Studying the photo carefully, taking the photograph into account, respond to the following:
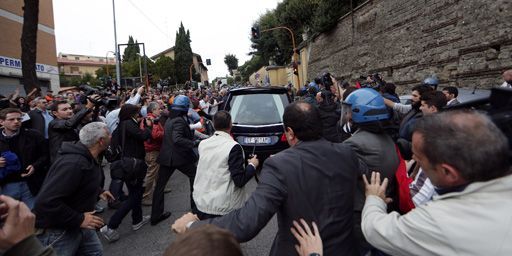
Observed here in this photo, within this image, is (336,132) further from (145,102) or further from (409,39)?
(409,39)

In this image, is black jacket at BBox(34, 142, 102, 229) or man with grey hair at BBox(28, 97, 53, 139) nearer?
black jacket at BBox(34, 142, 102, 229)

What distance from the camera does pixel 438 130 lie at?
4.67ft

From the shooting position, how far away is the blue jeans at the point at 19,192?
429 cm

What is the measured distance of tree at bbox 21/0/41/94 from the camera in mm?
11609

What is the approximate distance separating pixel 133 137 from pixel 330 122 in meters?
3.40

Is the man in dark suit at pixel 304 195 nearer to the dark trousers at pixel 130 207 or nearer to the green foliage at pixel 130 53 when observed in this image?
the dark trousers at pixel 130 207

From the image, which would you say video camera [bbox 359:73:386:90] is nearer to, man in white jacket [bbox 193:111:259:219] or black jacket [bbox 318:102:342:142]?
black jacket [bbox 318:102:342:142]

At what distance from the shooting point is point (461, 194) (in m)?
1.33

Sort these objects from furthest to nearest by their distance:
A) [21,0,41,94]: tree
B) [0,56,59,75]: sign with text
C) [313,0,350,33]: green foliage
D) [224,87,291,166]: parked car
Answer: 1. [313,0,350,33]: green foliage
2. [0,56,59,75]: sign with text
3. [21,0,41,94]: tree
4. [224,87,291,166]: parked car

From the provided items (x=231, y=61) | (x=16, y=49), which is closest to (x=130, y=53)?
(x=231, y=61)

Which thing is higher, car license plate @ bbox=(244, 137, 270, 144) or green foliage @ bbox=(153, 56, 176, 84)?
green foliage @ bbox=(153, 56, 176, 84)

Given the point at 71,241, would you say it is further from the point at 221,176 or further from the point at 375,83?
the point at 375,83

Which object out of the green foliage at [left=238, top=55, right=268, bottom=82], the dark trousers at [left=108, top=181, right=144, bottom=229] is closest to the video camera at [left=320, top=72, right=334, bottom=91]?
the dark trousers at [left=108, top=181, right=144, bottom=229]

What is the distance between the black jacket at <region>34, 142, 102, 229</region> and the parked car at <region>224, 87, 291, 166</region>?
3812 mm
